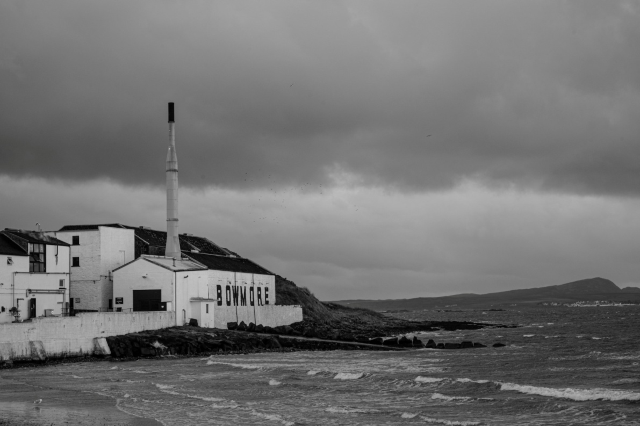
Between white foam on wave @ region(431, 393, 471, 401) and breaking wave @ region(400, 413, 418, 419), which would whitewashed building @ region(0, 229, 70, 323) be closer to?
white foam on wave @ region(431, 393, 471, 401)

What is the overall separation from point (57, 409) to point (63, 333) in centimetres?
1846

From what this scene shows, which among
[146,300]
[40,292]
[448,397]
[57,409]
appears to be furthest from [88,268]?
[448,397]

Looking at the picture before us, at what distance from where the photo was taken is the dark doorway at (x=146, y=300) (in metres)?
56.1

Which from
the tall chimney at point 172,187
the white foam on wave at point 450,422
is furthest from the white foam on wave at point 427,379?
the tall chimney at point 172,187

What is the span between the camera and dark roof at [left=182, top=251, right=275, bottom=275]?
65062 millimetres

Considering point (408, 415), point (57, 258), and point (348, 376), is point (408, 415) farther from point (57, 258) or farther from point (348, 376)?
point (57, 258)

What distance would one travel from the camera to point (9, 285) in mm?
48062

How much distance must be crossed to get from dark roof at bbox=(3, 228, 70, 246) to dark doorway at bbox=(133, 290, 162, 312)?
6182mm

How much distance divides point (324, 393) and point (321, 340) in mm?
25914

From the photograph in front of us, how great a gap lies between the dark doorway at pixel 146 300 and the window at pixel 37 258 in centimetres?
709

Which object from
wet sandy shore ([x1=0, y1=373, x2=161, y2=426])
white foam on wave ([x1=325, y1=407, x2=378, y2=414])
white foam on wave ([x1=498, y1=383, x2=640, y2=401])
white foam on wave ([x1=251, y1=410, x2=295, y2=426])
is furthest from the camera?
white foam on wave ([x1=498, y1=383, x2=640, y2=401])

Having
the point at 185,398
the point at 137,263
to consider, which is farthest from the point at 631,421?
the point at 137,263

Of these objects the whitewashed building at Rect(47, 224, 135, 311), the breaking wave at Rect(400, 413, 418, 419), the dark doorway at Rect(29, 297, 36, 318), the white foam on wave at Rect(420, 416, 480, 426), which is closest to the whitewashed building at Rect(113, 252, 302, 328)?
the whitewashed building at Rect(47, 224, 135, 311)

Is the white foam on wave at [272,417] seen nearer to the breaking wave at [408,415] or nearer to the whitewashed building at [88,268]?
the breaking wave at [408,415]
